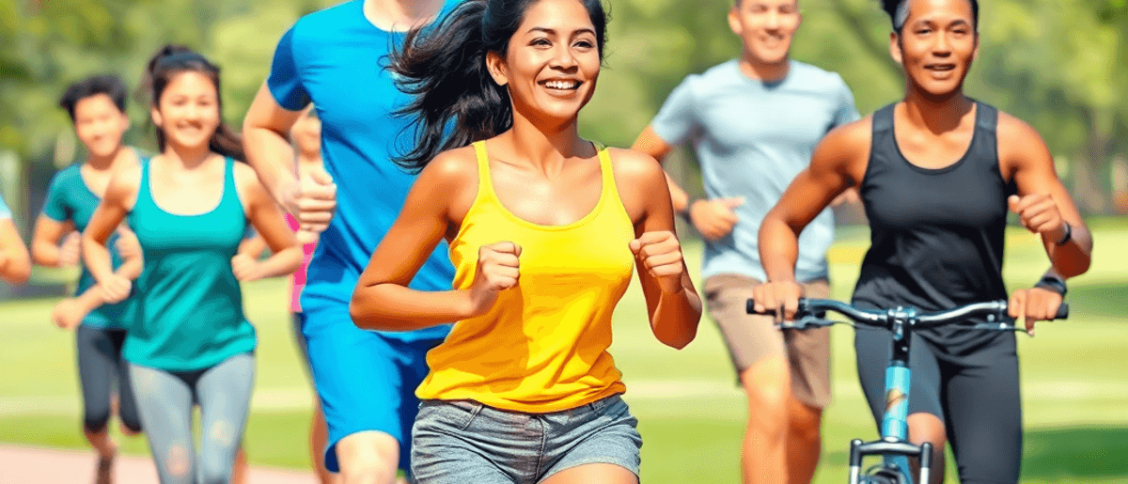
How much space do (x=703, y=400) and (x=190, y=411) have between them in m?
9.16

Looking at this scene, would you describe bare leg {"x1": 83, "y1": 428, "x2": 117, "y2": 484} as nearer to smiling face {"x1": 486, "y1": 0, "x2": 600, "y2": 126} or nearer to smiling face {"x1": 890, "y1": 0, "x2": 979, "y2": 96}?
smiling face {"x1": 890, "y1": 0, "x2": 979, "y2": 96}

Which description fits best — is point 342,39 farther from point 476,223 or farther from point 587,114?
point 587,114

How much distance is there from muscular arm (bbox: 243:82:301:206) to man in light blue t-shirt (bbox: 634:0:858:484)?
214cm

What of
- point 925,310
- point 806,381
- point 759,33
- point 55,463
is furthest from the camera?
point 55,463

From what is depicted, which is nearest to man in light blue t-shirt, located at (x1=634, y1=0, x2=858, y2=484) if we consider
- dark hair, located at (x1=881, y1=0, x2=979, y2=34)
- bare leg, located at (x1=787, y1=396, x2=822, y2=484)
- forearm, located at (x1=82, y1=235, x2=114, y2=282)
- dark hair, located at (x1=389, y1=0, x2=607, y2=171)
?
bare leg, located at (x1=787, y1=396, x2=822, y2=484)

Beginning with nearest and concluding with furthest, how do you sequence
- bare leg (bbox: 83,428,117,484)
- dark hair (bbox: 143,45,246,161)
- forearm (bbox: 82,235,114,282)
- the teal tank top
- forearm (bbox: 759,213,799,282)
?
forearm (bbox: 759,213,799,282) < the teal tank top < dark hair (bbox: 143,45,246,161) < forearm (bbox: 82,235,114,282) < bare leg (bbox: 83,428,117,484)

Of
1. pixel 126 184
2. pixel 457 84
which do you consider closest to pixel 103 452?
pixel 126 184

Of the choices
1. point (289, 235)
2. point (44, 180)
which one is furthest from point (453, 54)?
point (44, 180)

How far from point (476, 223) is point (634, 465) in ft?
2.25

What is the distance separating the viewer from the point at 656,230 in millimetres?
4637

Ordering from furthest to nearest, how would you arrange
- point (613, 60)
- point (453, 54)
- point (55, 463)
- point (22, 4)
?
point (613, 60) < point (22, 4) < point (55, 463) < point (453, 54)

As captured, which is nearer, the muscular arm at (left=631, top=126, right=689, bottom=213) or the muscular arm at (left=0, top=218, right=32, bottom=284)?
the muscular arm at (left=0, top=218, right=32, bottom=284)

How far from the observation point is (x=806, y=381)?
755 cm

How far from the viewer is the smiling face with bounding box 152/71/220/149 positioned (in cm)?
763
